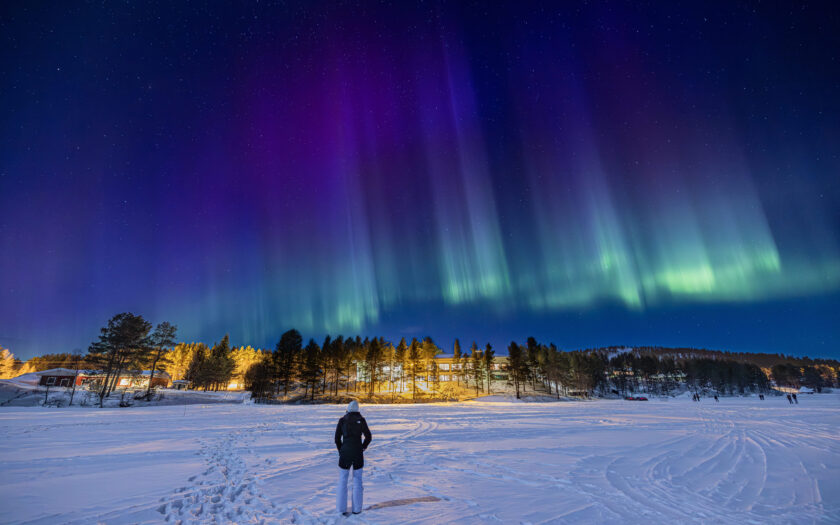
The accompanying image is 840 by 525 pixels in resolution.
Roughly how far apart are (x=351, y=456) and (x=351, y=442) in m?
0.27

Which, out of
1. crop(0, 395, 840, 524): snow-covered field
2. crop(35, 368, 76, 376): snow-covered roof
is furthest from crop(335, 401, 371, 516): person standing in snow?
crop(35, 368, 76, 376): snow-covered roof

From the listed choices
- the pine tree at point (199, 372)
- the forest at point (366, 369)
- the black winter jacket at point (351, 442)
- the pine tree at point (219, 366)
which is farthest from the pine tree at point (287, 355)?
the black winter jacket at point (351, 442)

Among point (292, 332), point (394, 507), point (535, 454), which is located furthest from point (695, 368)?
point (394, 507)

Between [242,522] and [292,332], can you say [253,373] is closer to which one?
[292,332]

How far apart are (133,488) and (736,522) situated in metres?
12.9

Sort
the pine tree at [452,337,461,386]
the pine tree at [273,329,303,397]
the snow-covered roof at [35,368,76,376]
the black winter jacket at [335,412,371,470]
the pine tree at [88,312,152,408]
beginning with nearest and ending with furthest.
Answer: the black winter jacket at [335,412,371,470], the pine tree at [88,312,152,408], the pine tree at [273,329,303,397], the snow-covered roof at [35,368,76,376], the pine tree at [452,337,461,386]

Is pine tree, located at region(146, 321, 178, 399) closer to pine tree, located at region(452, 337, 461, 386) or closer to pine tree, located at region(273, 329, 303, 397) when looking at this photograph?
pine tree, located at region(273, 329, 303, 397)

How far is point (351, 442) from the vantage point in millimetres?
6953

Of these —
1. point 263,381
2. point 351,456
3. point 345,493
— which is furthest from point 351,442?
point 263,381

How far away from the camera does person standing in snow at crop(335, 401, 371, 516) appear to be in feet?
21.5

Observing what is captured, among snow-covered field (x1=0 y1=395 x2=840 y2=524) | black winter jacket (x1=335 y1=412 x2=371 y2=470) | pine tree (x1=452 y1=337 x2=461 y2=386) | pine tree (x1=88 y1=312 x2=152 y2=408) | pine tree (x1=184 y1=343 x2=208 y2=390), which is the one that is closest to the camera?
snow-covered field (x1=0 y1=395 x2=840 y2=524)

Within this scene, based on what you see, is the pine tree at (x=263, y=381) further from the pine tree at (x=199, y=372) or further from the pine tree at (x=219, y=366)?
the pine tree at (x=199, y=372)

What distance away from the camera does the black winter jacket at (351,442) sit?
271 inches

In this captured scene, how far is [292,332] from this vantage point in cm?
7025
